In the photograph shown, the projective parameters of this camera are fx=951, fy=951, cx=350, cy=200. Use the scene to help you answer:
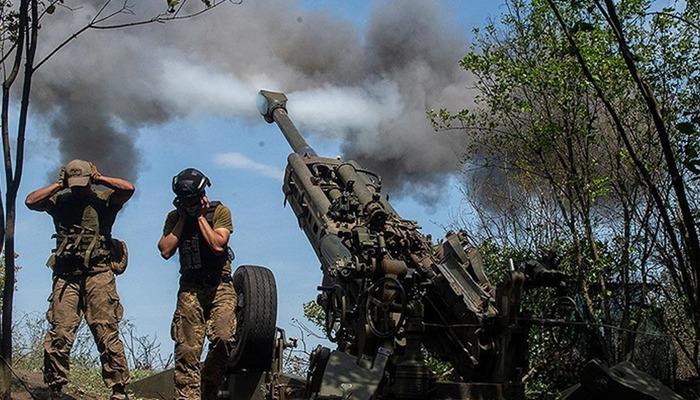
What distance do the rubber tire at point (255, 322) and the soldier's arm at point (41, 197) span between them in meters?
1.41

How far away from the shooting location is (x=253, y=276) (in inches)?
265

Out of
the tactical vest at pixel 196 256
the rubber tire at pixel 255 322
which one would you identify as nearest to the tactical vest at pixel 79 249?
the tactical vest at pixel 196 256

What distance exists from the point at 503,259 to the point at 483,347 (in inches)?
241

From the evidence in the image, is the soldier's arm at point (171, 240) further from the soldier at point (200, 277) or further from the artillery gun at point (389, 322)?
the artillery gun at point (389, 322)

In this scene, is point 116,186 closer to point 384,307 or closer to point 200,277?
point 200,277

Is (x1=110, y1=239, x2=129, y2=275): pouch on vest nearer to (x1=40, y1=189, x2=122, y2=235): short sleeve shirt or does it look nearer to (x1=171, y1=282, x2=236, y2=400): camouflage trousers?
(x1=40, y1=189, x2=122, y2=235): short sleeve shirt

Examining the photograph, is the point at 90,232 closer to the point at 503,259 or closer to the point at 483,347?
the point at 483,347

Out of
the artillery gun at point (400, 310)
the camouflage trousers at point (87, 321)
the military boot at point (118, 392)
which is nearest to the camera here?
the artillery gun at point (400, 310)

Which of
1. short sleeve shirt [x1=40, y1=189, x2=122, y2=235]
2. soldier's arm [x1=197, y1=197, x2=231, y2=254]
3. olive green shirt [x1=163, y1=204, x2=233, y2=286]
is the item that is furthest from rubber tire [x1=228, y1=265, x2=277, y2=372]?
short sleeve shirt [x1=40, y1=189, x2=122, y2=235]

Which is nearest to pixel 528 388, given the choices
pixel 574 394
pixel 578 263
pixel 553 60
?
pixel 578 263

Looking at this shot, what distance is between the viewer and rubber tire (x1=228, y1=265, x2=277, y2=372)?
6520 mm

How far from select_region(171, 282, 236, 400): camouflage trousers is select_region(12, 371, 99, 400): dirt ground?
99 cm

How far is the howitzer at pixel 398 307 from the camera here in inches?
206

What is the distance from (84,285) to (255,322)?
Result: 118 cm
